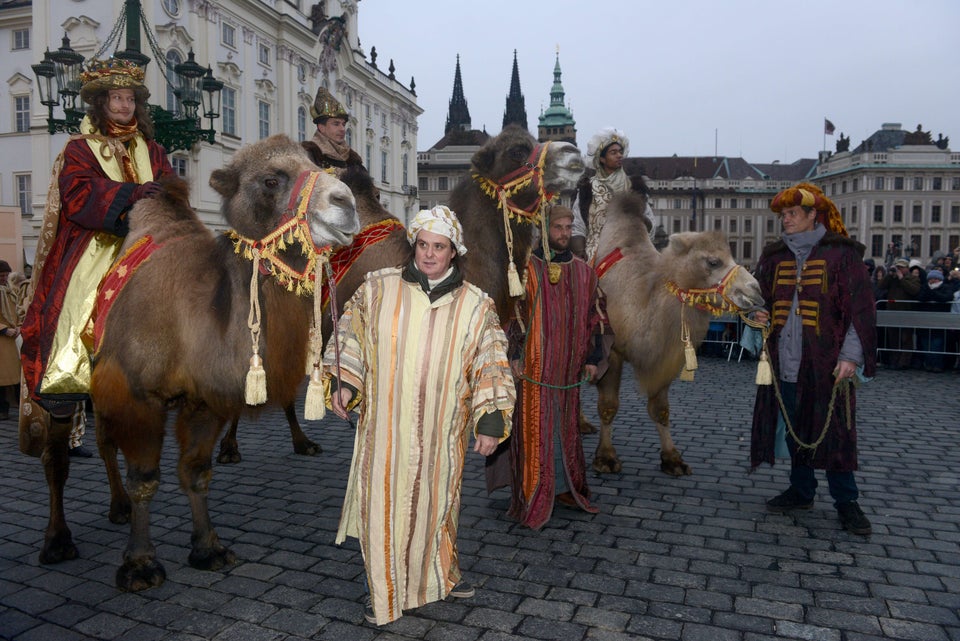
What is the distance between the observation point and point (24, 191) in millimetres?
30016

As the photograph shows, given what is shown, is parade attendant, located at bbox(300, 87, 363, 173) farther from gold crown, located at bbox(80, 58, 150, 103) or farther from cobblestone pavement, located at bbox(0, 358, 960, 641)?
cobblestone pavement, located at bbox(0, 358, 960, 641)

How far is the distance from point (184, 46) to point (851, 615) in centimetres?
3209

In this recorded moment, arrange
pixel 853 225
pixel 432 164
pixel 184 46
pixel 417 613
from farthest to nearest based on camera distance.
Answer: pixel 853 225, pixel 432 164, pixel 184 46, pixel 417 613

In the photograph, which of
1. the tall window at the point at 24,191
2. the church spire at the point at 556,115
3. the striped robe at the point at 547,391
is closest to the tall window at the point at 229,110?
the tall window at the point at 24,191

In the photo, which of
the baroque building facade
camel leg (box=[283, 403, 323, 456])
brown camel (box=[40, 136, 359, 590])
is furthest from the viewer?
the baroque building facade

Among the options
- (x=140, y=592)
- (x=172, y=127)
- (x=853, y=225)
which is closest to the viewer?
(x=140, y=592)

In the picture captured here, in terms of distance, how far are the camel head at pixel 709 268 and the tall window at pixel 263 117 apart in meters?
32.9

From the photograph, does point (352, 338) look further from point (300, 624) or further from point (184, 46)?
point (184, 46)

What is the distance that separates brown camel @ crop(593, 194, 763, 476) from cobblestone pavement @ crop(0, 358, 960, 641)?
0.52 metres

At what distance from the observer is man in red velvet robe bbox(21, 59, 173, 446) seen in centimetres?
427

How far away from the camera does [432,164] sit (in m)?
80.4

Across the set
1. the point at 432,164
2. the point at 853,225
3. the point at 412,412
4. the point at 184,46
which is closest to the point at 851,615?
the point at 412,412

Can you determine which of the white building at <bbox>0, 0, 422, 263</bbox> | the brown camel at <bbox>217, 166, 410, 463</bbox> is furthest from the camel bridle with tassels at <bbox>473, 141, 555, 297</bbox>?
the white building at <bbox>0, 0, 422, 263</bbox>

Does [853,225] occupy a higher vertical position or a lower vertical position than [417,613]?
higher
